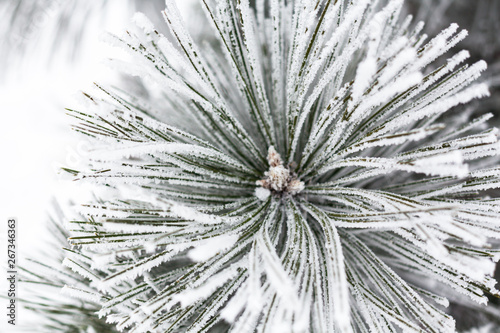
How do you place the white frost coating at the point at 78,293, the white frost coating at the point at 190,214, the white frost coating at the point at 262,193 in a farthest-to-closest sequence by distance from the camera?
the white frost coating at the point at 262,193
the white frost coating at the point at 78,293
the white frost coating at the point at 190,214

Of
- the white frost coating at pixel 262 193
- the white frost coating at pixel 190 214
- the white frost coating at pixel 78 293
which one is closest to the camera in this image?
Answer: the white frost coating at pixel 190 214

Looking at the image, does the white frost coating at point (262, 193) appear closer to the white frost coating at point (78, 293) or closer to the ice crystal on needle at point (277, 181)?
the ice crystal on needle at point (277, 181)

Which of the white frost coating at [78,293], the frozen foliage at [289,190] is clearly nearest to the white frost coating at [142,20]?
the frozen foliage at [289,190]

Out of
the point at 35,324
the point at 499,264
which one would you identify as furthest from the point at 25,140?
the point at 499,264

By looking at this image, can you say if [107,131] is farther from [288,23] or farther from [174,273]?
[288,23]

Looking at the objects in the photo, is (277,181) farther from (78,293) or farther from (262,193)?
(78,293)

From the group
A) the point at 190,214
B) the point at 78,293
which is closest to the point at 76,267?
the point at 78,293

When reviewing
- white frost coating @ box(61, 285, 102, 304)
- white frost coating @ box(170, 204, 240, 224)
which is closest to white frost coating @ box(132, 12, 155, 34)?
white frost coating @ box(170, 204, 240, 224)

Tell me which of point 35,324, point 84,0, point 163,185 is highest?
point 84,0
